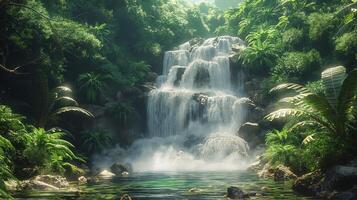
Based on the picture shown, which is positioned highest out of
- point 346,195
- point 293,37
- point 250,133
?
point 293,37

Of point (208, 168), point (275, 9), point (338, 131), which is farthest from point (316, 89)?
point (275, 9)

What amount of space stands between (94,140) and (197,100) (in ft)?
30.9

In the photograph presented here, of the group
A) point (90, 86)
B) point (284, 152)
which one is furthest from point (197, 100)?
point (284, 152)

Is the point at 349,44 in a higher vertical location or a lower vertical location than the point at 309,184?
higher

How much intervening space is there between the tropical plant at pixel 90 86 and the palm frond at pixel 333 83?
19.9 meters

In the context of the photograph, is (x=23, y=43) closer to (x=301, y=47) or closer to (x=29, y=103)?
(x=29, y=103)

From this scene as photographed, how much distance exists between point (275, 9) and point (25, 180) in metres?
34.0

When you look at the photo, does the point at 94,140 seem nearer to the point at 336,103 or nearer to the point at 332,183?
the point at 336,103

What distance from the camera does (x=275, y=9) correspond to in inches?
1706

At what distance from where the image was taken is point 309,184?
12867 mm

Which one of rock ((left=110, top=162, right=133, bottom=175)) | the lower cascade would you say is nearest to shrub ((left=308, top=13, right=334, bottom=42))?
the lower cascade

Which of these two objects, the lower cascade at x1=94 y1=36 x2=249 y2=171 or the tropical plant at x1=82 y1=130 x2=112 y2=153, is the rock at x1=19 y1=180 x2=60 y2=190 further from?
the tropical plant at x1=82 y1=130 x2=112 y2=153

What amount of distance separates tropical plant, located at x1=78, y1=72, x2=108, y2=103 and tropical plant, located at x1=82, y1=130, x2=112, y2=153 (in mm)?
3199

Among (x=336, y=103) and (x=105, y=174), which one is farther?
(x=105, y=174)
